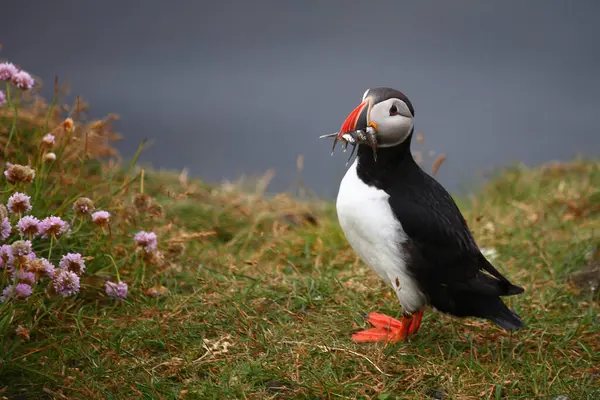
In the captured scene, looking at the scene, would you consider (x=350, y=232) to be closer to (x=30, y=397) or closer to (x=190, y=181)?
(x=30, y=397)

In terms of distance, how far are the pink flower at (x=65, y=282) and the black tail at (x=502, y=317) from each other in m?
2.18

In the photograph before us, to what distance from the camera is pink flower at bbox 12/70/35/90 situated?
4211mm

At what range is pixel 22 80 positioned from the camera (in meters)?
4.21

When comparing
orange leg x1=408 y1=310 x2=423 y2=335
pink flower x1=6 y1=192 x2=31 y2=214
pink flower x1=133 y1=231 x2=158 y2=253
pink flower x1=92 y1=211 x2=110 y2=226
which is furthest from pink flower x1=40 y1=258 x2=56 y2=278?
orange leg x1=408 y1=310 x2=423 y2=335

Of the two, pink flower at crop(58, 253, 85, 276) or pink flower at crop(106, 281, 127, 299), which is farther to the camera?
pink flower at crop(106, 281, 127, 299)

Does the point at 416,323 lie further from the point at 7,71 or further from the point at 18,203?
the point at 7,71

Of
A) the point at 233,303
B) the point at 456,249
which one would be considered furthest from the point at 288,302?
the point at 456,249

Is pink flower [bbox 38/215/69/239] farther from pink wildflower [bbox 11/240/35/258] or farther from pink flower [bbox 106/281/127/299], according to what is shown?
pink flower [bbox 106/281/127/299]

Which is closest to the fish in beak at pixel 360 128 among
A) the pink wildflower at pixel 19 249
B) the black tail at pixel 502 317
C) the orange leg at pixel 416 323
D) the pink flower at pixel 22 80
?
the orange leg at pixel 416 323

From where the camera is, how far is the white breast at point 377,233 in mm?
3516

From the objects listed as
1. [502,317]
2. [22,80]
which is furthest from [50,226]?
[502,317]

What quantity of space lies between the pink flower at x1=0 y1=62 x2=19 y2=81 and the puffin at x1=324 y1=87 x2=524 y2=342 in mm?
2065

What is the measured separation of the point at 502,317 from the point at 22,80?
3.11 metres

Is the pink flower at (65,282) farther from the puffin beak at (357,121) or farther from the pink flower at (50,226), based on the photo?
the puffin beak at (357,121)
